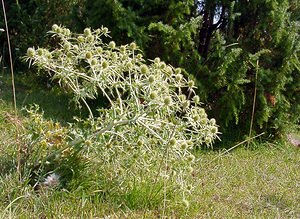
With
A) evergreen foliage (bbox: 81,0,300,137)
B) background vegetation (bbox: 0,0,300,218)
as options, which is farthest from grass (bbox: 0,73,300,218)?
evergreen foliage (bbox: 81,0,300,137)

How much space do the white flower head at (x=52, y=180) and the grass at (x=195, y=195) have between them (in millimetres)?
56

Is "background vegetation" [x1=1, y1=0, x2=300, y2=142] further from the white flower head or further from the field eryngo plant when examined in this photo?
the white flower head

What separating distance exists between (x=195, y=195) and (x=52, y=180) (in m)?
0.90

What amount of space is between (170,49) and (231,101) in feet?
2.56

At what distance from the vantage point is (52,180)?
252cm

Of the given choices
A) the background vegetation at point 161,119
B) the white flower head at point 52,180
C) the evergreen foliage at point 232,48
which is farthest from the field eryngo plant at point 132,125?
the evergreen foliage at point 232,48

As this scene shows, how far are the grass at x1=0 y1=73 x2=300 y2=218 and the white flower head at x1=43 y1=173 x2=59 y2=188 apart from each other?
6 centimetres

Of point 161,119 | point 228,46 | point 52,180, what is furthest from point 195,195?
point 228,46

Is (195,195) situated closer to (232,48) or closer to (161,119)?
(161,119)

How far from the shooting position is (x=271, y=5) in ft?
14.5

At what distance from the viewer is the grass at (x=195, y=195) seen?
238 cm

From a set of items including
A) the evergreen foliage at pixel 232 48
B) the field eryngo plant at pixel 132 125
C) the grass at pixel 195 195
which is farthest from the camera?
the evergreen foliage at pixel 232 48

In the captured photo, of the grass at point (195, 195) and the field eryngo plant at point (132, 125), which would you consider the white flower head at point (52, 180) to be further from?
the field eryngo plant at point (132, 125)

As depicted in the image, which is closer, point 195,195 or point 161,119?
point 161,119
